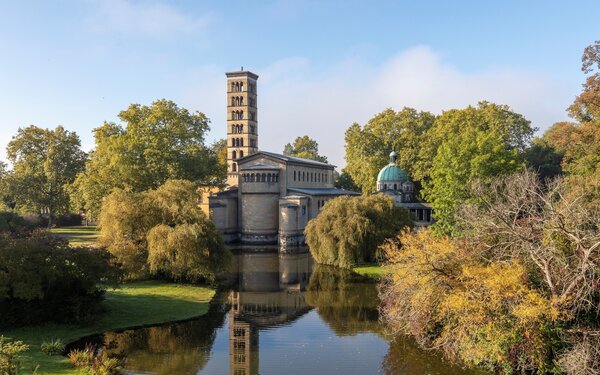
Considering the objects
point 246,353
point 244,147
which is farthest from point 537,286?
point 244,147

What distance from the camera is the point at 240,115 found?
70000 millimetres

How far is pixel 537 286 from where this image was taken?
59.3ft

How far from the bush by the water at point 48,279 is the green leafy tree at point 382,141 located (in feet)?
158

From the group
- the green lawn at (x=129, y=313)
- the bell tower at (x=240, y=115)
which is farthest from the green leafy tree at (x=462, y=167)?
the bell tower at (x=240, y=115)

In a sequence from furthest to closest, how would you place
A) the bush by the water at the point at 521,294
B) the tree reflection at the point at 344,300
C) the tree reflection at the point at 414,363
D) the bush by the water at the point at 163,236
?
1. the bush by the water at the point at 163,236
2. the tree reflection at the point at 344,300
3. the tree reflection at the point at 414,363
4. the bush by the water at the point at 521,294

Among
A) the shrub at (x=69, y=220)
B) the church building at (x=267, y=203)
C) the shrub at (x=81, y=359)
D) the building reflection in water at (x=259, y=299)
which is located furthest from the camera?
the shrub at (x=69, y=220)

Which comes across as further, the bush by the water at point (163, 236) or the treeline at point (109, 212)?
the bush by the water at point (163, 236)

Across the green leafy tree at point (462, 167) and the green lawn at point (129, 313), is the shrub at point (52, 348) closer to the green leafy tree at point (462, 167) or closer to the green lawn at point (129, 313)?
the green lawn at point (129, 313)

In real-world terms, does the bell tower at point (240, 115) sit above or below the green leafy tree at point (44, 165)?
above

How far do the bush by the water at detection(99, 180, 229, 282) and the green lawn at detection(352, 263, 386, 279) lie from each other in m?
11.4

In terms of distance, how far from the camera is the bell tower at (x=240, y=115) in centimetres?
6938

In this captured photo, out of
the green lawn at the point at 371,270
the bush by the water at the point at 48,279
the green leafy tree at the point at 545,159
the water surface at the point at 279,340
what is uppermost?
the green leafy tree at the point at 545,159

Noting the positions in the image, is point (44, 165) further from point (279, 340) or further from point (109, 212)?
point (279, 340)

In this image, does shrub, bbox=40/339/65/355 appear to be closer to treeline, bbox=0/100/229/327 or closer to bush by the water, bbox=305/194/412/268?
treeline, bbox=0/100/229/327
